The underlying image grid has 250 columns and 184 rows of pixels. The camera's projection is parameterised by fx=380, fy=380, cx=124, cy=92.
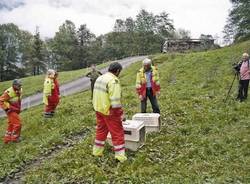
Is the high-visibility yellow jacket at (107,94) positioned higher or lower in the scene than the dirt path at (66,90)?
higher

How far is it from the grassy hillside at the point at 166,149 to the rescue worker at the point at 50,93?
0.51 metres

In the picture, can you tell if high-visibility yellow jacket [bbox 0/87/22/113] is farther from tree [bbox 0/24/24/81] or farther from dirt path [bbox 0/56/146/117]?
tree [bbox 0/24/24/81]

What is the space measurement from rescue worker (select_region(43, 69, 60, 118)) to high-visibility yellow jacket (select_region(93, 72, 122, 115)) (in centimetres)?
669

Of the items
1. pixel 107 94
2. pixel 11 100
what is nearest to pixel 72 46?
pixel 11 100

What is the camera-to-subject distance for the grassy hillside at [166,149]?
8641 mm

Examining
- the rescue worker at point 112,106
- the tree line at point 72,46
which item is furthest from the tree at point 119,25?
the rescue worker at point 112,106

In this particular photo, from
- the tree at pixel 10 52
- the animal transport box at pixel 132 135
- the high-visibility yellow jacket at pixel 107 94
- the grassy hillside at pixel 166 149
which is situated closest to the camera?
the grassy hillside at pixel 166 149

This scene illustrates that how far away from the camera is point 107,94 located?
9.41 metres

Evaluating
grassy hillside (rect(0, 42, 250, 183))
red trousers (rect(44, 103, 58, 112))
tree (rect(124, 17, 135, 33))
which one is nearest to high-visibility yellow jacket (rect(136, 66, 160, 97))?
grassy hillside (rect(0, 42, 250, 183))

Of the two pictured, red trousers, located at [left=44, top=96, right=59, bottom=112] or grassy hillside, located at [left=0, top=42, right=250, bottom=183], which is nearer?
grassy hillside, located at [left=0, top=42, right=250, bottom=183]

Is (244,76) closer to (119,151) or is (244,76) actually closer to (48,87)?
(48,87)

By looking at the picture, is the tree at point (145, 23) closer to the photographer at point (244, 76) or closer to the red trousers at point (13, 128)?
Result: the photographer at point (244, 76)

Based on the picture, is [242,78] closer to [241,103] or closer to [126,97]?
[241,103]

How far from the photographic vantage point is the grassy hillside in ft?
28.3
